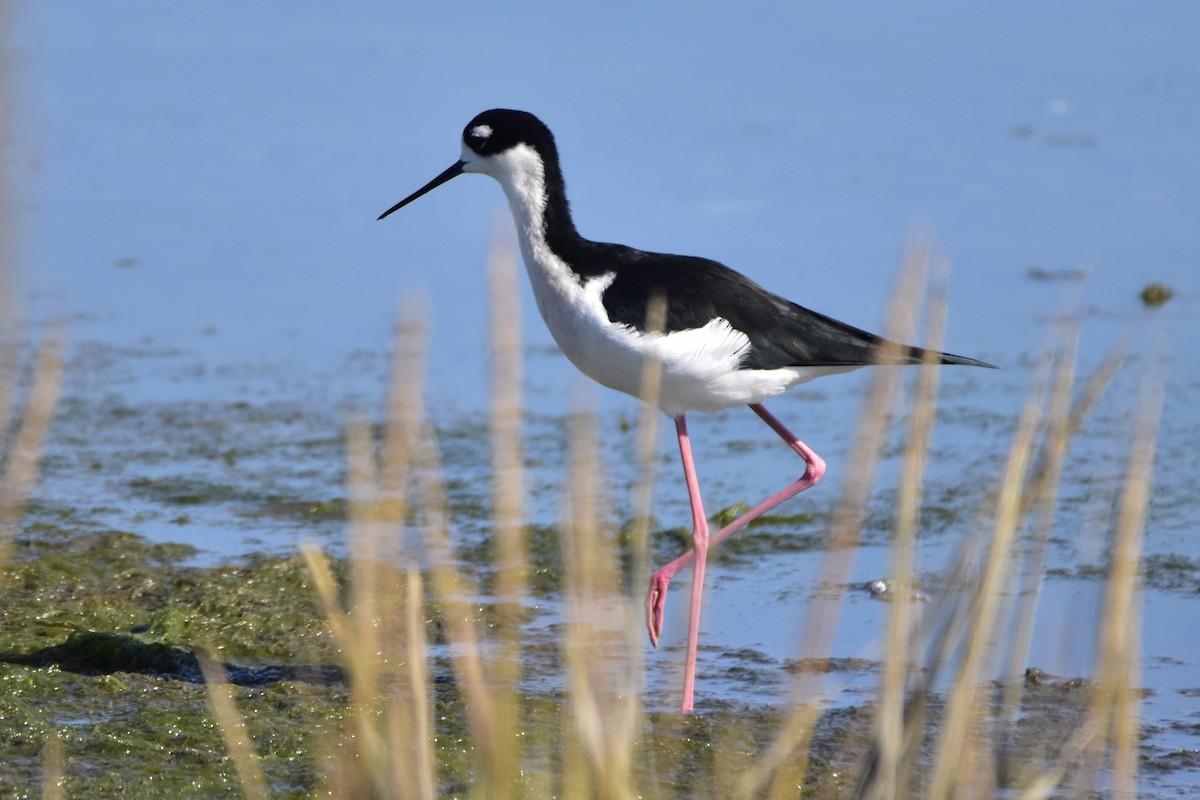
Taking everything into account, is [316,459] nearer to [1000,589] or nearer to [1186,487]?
[1186,487]

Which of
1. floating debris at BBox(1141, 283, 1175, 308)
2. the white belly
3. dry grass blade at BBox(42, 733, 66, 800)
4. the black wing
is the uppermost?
floating debris at BBox(1141, 283, 1175, 308)

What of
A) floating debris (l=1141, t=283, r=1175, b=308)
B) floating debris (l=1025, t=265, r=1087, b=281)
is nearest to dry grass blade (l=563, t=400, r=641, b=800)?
floating debris (l=1141, t=283, r=1175, b=308)

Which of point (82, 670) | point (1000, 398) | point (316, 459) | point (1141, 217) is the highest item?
point (1141, 217)

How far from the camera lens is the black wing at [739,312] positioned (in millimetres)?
4289

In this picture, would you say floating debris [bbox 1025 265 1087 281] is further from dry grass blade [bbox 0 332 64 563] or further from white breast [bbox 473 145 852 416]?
dry grass blade [bbox 0 332 64 563]

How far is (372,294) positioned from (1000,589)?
591 cm

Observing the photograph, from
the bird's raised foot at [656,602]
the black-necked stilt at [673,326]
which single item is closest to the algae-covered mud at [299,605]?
the bird's raised foot at [656,602]

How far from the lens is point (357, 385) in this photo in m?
6.59

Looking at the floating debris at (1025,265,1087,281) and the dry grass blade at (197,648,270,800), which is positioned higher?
the floating debris at (1025,265,1087,281)

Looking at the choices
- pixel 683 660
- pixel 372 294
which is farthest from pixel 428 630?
pixel 372 294

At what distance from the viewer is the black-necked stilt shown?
4.26 meters

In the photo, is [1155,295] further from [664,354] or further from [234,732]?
[234,732]

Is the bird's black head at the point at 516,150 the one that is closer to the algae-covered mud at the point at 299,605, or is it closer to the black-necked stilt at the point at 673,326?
the black-necked stilt at the point at 673,326

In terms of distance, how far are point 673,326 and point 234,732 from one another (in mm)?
2019
